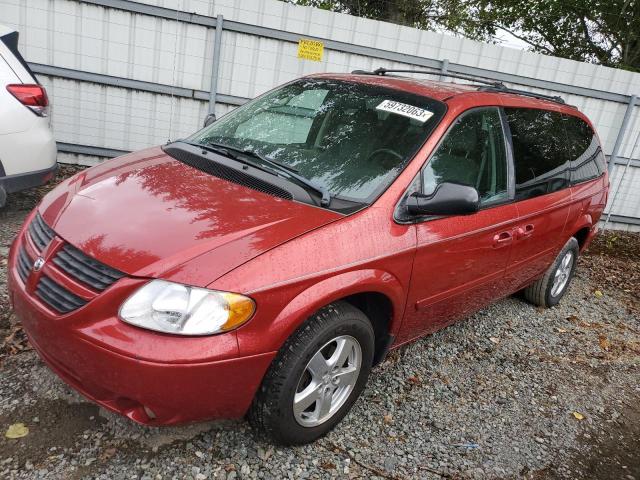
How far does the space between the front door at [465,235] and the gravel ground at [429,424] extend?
17.8 inches

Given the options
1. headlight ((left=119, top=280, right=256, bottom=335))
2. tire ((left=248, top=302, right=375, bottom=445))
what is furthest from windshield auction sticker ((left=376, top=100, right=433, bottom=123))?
headlight ((left=119, top=280, right=256, bottom=335))

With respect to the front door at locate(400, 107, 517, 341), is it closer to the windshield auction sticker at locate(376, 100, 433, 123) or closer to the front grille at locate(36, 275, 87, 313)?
the windshield auction sticker at locate(376, 100, 433, 123)

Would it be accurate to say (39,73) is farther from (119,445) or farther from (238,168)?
(119,445)

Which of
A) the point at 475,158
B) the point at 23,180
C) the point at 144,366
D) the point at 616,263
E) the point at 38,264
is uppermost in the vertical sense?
the point at 475,158

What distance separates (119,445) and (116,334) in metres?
0.71

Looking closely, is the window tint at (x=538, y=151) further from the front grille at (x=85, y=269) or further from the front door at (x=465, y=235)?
the front grille at (x=85, y=269)

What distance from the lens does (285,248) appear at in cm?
217

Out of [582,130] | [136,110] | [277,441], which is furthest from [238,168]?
[136,110]

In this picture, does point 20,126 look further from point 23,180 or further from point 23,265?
point 23,265

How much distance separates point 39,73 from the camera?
618 cm

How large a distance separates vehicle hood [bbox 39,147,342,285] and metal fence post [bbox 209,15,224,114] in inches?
161

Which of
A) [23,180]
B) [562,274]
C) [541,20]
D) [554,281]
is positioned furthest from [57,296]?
[541,20]

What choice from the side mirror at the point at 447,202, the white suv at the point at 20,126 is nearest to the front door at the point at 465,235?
the side mirror at the point at 447,202

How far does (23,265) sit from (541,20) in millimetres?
16751
